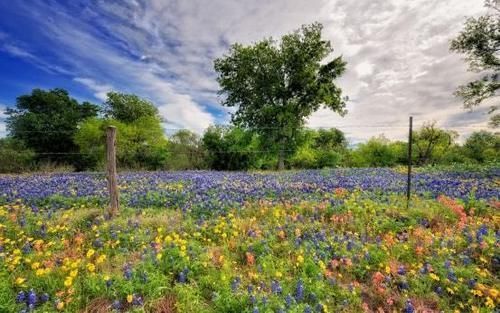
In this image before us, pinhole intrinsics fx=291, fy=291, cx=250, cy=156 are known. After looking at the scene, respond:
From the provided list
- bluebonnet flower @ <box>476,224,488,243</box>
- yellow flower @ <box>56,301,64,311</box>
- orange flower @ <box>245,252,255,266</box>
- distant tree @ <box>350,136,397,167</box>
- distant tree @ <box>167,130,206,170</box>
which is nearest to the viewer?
yellow flower @ <box>56,301,64,311</box>

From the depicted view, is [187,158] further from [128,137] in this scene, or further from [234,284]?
[234,284]

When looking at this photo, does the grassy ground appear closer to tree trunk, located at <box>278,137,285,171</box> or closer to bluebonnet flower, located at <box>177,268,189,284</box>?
bluebonnet flower, located at <box>177,268,189,284</box>

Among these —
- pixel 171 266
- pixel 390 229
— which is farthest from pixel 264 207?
pixel 171 266

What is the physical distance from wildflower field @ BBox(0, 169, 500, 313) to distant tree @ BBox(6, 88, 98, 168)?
1271 inches

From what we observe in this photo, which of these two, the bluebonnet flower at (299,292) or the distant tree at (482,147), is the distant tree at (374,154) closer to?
the distant tree at (482,147)

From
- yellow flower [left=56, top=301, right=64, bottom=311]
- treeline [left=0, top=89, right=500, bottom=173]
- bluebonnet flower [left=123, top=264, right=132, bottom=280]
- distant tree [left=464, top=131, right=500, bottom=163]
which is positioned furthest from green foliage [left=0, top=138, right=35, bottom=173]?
distant tree [left=464, top=131, right=500, bottom=163]

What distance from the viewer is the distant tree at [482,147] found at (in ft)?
117

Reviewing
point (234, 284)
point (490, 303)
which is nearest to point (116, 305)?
point (234, 284)

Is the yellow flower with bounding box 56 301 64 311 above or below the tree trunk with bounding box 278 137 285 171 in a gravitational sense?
below

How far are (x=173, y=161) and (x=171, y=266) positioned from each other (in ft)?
78.5

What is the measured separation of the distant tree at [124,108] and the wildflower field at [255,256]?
41.7 meters

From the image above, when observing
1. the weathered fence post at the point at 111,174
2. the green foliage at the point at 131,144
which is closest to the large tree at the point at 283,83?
the green foliage at the point at 131,144

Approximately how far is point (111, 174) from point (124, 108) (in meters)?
44.4

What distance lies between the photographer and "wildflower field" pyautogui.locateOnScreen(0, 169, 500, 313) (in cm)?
374
